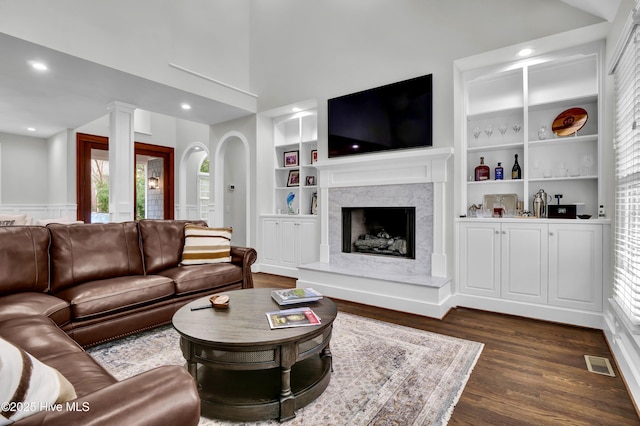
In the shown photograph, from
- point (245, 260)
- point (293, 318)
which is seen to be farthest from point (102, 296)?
point (293, 318)

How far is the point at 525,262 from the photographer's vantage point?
3.18 m

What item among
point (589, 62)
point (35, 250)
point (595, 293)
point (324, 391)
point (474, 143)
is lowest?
point (324, 391)

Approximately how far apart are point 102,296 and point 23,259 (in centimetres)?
65

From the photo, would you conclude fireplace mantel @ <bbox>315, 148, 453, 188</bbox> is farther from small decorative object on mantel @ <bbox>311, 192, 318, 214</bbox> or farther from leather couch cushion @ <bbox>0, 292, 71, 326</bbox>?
leather couch cushion @ <bbox>0, 292, 71, 326</bbox>

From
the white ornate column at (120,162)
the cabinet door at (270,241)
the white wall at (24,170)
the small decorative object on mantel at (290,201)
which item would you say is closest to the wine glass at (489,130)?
the small decorative object on mantel at (290,201)

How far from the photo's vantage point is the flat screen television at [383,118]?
3707mm

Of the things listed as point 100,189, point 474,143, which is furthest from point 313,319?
point 100,189

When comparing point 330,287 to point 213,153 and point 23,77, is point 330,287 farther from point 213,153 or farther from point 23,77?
point 23,77

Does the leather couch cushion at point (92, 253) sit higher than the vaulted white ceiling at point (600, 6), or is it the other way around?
the vaulted white ceiling at point (600, 6)

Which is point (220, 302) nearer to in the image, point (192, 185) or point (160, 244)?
point (160, 244)

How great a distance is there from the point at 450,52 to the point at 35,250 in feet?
13.7

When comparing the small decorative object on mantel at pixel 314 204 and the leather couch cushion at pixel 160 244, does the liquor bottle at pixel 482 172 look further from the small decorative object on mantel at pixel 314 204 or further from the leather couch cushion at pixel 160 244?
the leather couch cushion at pixel 160 244

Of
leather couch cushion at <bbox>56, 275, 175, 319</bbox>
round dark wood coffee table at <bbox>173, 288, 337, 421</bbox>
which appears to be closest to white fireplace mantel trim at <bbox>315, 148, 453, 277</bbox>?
round dark wood coffee table at <bbox>173, 288, 337, 421</bbox>

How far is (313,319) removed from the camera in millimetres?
1818
